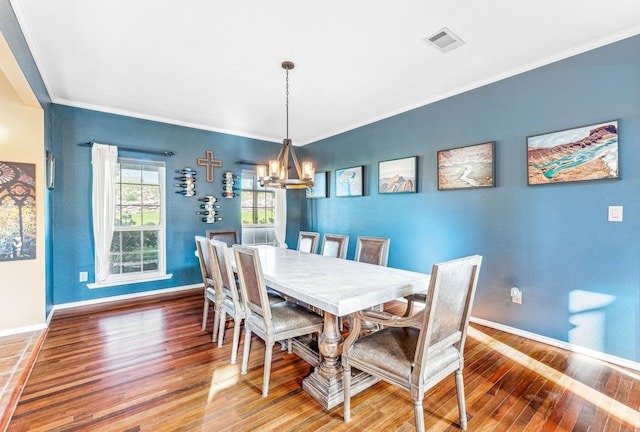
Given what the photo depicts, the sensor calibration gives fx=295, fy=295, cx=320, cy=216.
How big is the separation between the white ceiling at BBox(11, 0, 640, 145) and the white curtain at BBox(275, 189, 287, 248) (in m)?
1.98

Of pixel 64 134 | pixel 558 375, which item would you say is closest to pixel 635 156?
pixel 558 375

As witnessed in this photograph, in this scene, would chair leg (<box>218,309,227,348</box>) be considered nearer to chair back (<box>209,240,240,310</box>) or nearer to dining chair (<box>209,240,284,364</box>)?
dining chair (<box>209,240,284,364</box>)

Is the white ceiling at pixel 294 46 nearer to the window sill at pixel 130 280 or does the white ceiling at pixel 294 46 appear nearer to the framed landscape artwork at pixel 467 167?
the framed landscape artwork at pixel 467 167

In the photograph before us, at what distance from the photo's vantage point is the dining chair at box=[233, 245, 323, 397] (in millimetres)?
2002

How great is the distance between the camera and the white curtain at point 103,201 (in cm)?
389

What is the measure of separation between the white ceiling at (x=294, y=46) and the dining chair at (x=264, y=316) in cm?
174

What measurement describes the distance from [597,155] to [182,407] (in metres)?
3.69

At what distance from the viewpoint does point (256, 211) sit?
546 centimetres

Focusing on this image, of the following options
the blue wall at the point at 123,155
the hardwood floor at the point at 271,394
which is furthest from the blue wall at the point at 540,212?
the blue wall at the point at 123,155

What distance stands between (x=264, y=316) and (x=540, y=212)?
8.81 ft

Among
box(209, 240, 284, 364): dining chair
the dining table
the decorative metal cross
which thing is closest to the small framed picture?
the decorative metal cross

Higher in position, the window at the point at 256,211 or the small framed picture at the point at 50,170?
the small framed picture at the point at 50,170

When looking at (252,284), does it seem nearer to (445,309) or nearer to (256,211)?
(445,309)

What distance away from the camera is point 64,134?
3.79 metres
